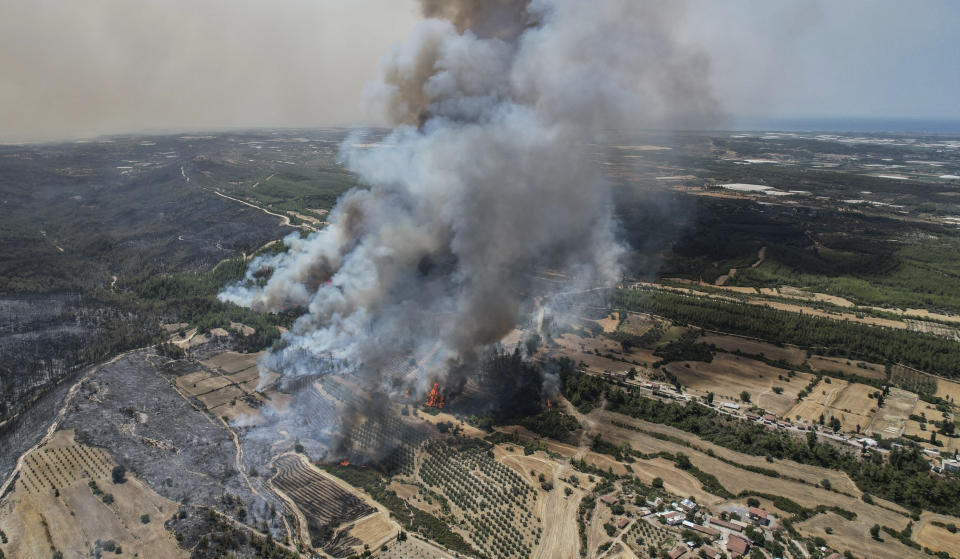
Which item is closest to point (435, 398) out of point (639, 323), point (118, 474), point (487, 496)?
point (487, 496)

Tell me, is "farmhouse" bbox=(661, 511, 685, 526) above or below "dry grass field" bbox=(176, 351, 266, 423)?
below

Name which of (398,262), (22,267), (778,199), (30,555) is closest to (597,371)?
(398,262)

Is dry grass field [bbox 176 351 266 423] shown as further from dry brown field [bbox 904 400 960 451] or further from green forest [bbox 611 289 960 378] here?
dry brown field [bbox 904 400 960 451]

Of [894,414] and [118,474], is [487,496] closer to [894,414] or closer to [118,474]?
[118,474]

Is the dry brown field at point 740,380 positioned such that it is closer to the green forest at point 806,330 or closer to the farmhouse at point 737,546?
the green forest at point 806,330

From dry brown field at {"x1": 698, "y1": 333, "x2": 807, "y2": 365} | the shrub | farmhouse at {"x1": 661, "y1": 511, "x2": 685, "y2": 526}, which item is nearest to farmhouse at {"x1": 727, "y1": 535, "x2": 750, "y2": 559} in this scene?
farmhouse at {"x1": 661, "y1": 511, "x2": 685, "y2": 526}

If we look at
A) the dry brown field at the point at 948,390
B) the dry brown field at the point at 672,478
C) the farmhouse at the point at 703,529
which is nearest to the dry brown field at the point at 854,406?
the dry brown field at the point at 948,390
